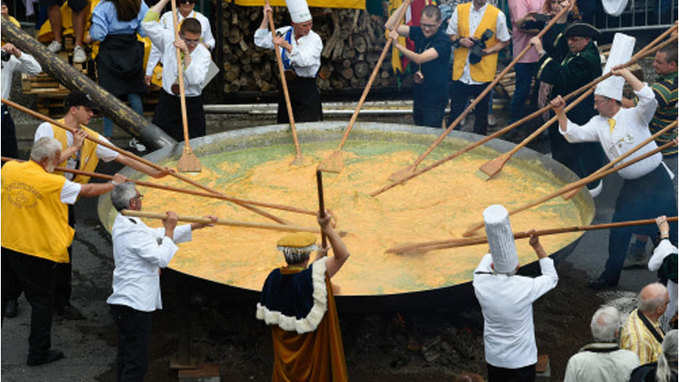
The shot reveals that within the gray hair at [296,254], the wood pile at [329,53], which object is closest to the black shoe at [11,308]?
the gray hair at [296,254]

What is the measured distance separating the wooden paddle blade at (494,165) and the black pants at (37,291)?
3.48 m

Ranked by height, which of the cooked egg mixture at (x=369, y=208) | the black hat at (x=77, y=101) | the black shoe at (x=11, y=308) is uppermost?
the black hat at (x=77, y=101)

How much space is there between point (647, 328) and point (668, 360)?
0.93 metres

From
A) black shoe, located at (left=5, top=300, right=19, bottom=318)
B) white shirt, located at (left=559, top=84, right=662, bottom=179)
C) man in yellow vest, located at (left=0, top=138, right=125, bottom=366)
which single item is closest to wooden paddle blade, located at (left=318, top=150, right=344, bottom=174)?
white shirt, located at (left=559, top=84, right=662, bottom=179)

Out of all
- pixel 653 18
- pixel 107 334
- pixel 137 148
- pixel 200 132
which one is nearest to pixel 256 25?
pixel 137 148

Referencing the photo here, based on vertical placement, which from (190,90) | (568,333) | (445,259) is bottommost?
(568,333)

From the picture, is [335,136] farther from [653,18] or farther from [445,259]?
[653,18]

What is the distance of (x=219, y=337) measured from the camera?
561 centimetres

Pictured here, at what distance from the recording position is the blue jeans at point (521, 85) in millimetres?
9500

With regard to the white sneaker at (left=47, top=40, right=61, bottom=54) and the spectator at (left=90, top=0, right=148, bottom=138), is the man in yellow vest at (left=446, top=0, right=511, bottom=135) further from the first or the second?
the white sneaker at (left=47, top=40, right=61, bottom=54)

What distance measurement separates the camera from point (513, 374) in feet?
14.8

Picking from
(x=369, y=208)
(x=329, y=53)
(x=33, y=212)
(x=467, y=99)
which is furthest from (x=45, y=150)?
(x=329, y=53)

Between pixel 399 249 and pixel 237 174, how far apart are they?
2135 millimetres

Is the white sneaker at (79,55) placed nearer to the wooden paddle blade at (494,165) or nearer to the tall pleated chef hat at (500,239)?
the wooden paddle blade at (494,165)
